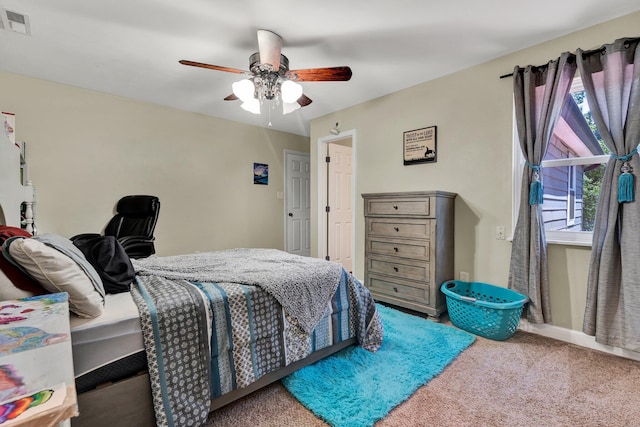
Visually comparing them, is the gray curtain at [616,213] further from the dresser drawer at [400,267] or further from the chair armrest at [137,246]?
the chair armrest at [137,246]

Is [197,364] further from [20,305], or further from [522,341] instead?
[522,341]

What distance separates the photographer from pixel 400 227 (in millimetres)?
2824

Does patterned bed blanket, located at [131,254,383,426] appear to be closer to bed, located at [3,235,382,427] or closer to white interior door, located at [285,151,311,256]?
bed, located at [3,235,382,427]

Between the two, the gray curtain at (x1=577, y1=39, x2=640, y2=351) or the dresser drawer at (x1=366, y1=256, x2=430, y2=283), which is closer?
the gray curtain at (x1=577, y1=39, x2=640, y2=351)

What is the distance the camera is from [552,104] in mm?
2197

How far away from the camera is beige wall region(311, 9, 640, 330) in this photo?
220cm

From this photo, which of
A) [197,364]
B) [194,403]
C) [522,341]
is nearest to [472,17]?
[522,341]

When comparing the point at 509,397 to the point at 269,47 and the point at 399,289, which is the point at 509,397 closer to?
the point at 399,289

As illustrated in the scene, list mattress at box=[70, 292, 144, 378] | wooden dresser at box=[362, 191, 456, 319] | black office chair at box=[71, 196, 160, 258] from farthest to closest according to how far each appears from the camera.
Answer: black office chair at box=[71, 196, 160, 258], wooden dresser at box=[362, 191, 456, 319], mattress at box=[70, 292, 144, 378]

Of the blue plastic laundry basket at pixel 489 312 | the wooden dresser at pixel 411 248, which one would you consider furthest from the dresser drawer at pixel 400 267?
the blue plastic laundry basket at pixel 489 312

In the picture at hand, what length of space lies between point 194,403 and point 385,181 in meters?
2.86

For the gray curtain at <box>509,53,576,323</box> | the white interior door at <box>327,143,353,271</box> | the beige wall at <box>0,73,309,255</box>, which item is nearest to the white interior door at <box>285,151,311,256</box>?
the beige wall at <box>0,73,309,255</box>

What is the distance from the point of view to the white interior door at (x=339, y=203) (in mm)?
4402

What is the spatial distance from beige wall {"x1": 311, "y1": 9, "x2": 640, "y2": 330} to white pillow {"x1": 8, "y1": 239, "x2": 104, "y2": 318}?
2832 mm
